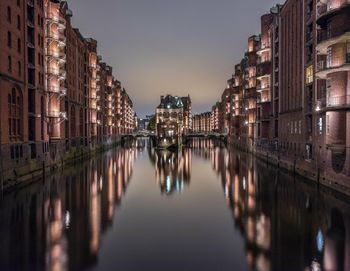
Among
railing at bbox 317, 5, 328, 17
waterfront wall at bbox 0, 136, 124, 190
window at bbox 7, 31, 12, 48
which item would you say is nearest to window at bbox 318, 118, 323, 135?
railing at bbox 317, 5, 328, 17

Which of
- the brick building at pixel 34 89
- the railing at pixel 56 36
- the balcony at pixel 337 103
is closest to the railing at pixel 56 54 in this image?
the brick building at pixel 34 89

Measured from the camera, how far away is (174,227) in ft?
84.0

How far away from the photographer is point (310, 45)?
47219 mm

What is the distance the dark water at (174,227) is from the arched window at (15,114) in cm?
629

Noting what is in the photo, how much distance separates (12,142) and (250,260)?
30654 millimetres

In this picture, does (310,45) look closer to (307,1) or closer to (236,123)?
(307,1)

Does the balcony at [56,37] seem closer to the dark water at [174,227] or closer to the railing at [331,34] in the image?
the dark water at [174,227]

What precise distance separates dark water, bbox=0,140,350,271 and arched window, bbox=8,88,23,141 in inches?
248

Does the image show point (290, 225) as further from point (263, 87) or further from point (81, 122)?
point (81, 122)

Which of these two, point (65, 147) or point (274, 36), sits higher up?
point (274, 36)

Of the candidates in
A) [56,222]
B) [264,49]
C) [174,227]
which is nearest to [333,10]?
[174,227]

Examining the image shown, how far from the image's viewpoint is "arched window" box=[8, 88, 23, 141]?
132 feet

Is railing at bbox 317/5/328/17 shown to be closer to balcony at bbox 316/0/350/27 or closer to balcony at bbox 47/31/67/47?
balcony at bbox 316/0/350/27

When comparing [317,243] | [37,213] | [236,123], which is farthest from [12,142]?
[236,123]
